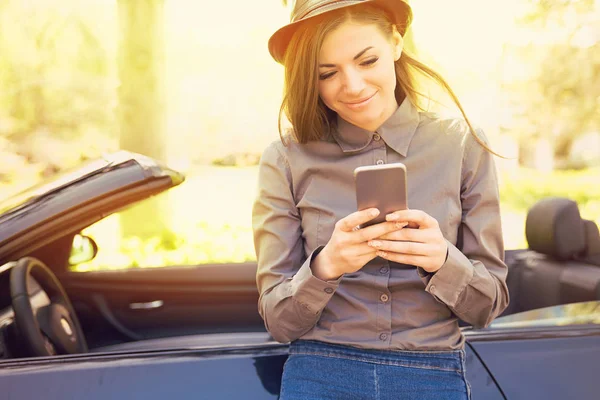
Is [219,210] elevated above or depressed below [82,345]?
below

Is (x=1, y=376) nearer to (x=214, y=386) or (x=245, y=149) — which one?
(x=214, y=386)

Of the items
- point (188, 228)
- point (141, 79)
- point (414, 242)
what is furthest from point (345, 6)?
point (188, 228)

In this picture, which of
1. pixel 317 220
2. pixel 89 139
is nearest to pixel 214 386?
pixel 317 220

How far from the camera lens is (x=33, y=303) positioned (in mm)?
1983

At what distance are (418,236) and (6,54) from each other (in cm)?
934

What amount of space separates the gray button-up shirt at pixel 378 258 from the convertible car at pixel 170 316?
0.14 meters

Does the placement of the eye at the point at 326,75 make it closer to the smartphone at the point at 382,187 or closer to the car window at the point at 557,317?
the smartphone at the point at 382,187

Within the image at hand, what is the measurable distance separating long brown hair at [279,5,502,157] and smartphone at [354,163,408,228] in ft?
1.34

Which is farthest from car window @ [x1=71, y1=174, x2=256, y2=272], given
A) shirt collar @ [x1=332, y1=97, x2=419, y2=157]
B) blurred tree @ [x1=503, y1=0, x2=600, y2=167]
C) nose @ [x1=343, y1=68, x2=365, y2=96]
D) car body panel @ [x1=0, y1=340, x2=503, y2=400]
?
blurred tree @ [x1=503, y1=0, x2=600, y2=167]

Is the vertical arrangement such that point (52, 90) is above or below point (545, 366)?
above

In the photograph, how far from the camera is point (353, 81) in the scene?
1.60m

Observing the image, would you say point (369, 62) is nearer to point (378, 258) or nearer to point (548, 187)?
point (378, 258)

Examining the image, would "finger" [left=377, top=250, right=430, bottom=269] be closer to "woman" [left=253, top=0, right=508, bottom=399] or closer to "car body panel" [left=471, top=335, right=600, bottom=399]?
"woman" [left=253, top=0, right=508, bottom=399]

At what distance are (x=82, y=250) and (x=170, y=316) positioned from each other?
53 cm
